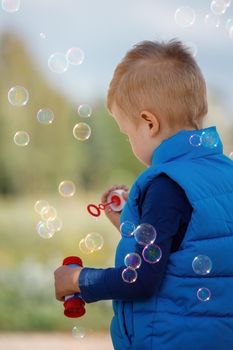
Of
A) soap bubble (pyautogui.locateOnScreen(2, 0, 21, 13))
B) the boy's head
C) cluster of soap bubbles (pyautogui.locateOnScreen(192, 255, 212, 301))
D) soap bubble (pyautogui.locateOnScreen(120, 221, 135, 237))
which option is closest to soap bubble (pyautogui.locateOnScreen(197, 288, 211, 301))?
cluster of soap bubbles (pyautogui.locateOnScreen(192, 255, 212, 301))

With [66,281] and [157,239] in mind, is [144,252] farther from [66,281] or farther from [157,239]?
[66,281]

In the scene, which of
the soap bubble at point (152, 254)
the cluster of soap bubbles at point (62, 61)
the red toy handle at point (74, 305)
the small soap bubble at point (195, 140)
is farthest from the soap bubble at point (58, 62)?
the soap bubble at point (152, 254)

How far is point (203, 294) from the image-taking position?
241 centimetres

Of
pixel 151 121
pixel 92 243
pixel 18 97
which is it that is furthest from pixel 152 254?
pixel 18 97

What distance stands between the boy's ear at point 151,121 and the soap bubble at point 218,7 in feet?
3.95

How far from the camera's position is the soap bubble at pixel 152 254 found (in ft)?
7.80

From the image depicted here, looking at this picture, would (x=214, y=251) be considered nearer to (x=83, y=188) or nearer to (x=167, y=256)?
(x=167, y=256)

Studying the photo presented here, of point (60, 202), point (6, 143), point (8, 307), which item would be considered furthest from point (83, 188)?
point (8, 307)

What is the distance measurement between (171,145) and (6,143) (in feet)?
26.9

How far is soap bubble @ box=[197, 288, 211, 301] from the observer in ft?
7.89

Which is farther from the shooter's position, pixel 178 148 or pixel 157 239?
pixel 178 148

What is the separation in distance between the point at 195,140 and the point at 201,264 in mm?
388

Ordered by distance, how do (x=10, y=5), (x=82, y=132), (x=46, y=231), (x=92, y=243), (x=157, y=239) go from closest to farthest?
(x=157, y=239) → (x=92, y=243) → (x=46, y=231) → (x=82, y=132) → (x=10, y=5)

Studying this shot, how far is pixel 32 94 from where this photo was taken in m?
10.5
